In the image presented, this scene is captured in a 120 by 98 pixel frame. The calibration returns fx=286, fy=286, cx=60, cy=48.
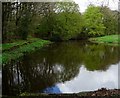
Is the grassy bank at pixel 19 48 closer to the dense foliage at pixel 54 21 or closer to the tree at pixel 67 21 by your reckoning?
the dense foliage at pixel 54 21

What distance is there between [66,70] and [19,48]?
0.62m

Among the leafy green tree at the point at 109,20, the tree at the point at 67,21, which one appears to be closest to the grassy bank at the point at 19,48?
the tree at the point at 67,21

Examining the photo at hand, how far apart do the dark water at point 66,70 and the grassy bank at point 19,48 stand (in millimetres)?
85

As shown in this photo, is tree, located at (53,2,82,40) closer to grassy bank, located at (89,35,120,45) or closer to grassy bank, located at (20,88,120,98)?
grassy bank, located at (89,35,120,45)

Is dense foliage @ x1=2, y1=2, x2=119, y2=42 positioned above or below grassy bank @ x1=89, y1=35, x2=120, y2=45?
above

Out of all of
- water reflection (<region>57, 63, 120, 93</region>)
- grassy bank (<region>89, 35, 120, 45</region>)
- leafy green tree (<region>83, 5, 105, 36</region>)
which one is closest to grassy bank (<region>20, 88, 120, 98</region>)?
water reflection (<region>57, 63, 120, 93</region>)

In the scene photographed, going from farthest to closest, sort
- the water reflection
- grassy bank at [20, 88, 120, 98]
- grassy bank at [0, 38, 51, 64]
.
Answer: grassy bank at [0, 38, 51, 64] < the water reflection < grassy bank at [20, 88, 120, 98]

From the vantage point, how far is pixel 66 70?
331 cm

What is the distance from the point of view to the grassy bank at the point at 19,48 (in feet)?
10.1

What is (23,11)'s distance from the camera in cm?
317

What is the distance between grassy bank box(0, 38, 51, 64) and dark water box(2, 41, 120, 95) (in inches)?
3.3

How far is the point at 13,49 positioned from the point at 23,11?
0.44 metres

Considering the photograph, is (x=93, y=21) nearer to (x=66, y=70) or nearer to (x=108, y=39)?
(x=108, y=39)

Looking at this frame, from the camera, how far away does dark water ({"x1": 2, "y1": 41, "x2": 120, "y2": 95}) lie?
303cm
